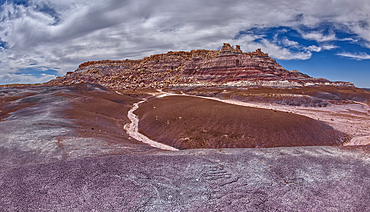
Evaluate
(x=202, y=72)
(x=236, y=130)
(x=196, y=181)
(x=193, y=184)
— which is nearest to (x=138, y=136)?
(x=236, y=130)

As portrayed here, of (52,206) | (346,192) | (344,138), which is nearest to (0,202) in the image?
(52,206)

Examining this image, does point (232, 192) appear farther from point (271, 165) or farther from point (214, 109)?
point (214, 109)

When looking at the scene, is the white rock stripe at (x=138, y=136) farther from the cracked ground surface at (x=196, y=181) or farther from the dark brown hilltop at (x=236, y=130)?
the cracked ground surface at (x=196, y=181)

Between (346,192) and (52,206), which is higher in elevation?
(346,192)

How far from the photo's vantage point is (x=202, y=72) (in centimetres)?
10294

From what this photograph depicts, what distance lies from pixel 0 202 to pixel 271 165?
34.3 feet

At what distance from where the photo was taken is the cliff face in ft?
285

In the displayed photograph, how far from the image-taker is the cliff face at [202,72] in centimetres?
8694

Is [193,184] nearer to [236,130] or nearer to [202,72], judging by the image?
[236,130]

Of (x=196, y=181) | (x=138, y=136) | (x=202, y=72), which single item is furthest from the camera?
(x=202, y=72)

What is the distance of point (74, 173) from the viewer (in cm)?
767

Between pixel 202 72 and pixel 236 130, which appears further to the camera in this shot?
pixel 202 72

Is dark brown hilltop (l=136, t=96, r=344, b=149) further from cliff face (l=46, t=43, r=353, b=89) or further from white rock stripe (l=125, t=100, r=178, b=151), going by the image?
cliff face (l=46, t=43, r=353, b=89)

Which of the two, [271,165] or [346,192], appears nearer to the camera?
[346,192]
